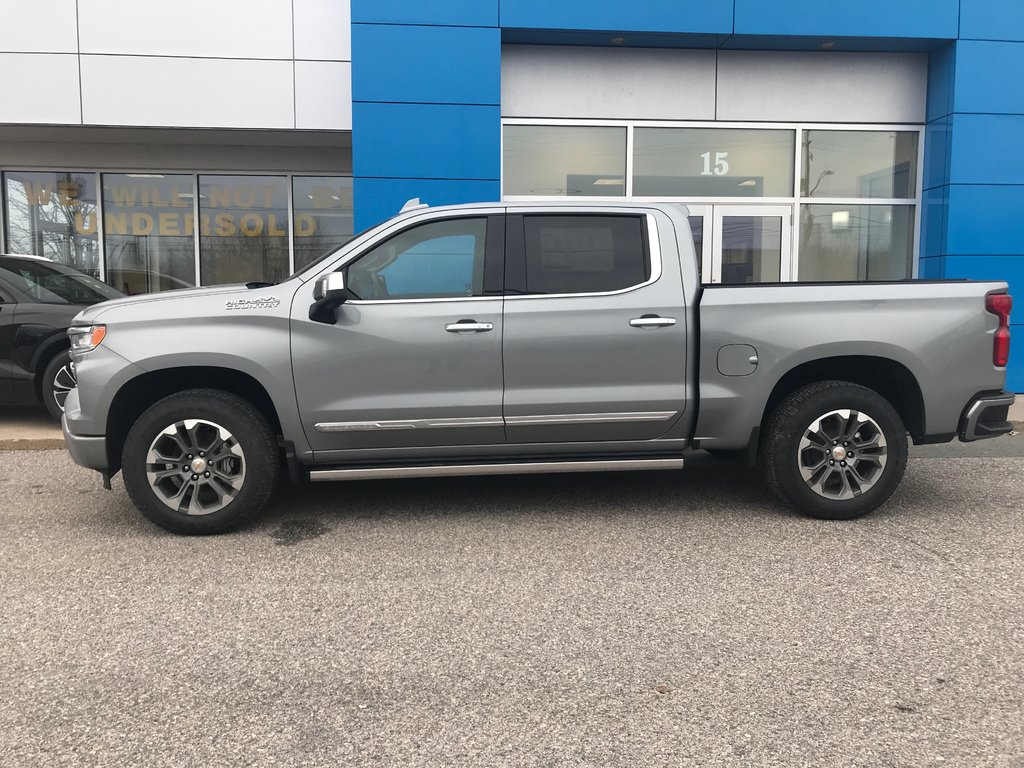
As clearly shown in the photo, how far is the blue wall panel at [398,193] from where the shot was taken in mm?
9602

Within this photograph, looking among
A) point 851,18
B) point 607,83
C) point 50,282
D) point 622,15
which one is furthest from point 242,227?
point 851,18

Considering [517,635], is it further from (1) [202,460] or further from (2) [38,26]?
(2) [38,26]

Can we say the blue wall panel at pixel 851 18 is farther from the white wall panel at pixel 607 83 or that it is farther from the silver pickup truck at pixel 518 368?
the silver pickup truck at pixel 518 368

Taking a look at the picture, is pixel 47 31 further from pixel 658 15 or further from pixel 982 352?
pixel 982 352

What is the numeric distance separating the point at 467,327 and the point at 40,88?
8.29 metres

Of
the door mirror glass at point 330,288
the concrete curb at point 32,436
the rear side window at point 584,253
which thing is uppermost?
the rear side window at point 584,253

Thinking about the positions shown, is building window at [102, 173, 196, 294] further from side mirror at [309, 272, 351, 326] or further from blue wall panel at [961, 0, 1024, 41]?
blue wall panel at [961, 0, 1024, 41]

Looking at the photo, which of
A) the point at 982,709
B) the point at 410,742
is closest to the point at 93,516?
the point at 410,742

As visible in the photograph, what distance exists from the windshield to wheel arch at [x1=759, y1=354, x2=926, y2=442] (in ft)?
20.3

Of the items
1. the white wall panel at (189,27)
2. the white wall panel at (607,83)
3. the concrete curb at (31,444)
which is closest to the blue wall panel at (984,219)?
the white wall panel at (607,83)

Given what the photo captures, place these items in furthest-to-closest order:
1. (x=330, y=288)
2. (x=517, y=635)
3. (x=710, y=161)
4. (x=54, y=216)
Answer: (x=54, y=216)
(x=710, y=161)
(x=330, y=288)
(x=517, y=635)

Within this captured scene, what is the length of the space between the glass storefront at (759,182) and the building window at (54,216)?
6.60 m

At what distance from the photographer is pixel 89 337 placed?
15.1ft

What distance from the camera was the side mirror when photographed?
176 inches
